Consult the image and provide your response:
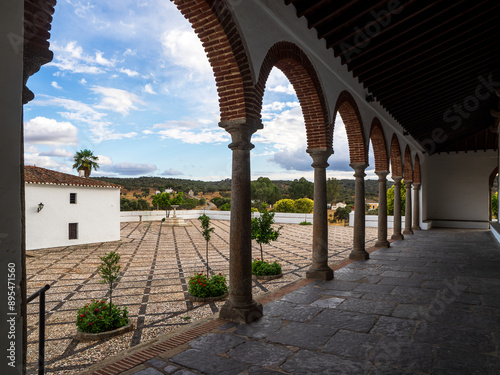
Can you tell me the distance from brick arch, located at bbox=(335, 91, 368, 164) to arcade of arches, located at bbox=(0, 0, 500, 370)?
0.02 meters

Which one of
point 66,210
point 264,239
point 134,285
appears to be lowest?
point 134,285

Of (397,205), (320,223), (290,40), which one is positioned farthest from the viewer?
(397,205)

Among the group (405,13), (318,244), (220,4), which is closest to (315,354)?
(318,244)

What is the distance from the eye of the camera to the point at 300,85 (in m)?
6.23

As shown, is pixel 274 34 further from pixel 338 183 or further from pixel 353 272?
pixel 338 183

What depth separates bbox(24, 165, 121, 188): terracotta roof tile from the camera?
14.7 meters

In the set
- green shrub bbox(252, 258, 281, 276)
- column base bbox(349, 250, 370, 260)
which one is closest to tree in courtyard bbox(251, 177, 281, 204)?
column base bbox(349, 250, 370, 260)

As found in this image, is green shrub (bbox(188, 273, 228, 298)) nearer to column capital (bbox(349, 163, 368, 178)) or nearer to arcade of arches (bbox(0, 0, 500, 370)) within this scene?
arcade of arches (bbox(0, 0, 500, 370))

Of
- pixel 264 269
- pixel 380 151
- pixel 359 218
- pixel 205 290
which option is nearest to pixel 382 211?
pixel 380 151

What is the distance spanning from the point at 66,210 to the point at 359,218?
12884 mm

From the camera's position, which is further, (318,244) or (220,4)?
(318,244)

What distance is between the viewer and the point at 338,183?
46.0 m

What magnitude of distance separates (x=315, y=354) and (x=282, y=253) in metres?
8.10

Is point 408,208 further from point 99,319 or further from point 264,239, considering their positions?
point 99,319
